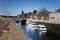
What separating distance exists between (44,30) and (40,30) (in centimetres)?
169

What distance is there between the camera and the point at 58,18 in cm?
8619

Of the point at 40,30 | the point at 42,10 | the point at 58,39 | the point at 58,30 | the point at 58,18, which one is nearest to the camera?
the point at 58,39

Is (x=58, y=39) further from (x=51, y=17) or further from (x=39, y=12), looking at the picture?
(x=39, y=12)

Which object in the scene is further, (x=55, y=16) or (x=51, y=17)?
(x=51, y=17)

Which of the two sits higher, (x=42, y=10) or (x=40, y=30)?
(x=42, y=10)

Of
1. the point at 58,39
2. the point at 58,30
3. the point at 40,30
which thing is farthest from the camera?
the point at 40,30

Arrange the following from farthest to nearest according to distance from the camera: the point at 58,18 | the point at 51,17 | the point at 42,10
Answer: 1. the point at 42,10
2. the point at 51,17
3. the point at 58,18

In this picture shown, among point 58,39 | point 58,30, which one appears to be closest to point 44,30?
point 58,30

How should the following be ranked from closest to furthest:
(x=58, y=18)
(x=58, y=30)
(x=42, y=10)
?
(x=58, y=30), (x=58, y=18), (x=42, y=10)

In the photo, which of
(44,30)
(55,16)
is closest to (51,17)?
(55,16)

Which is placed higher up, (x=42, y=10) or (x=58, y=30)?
(x=42, y=10)

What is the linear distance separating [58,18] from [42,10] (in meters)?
78.9

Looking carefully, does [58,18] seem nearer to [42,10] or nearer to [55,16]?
[55,16]

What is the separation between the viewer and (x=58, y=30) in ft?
168
